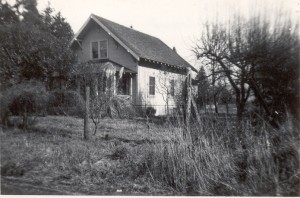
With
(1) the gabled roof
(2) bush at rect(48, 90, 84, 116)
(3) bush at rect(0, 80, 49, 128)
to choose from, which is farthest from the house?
(3) bush at rect(0, 80, 49, 128)

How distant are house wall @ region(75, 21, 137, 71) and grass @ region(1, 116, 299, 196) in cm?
1334

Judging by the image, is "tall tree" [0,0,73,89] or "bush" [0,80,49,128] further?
"tall tree" [0,0,73,89]

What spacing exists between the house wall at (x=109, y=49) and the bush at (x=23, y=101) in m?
10.7

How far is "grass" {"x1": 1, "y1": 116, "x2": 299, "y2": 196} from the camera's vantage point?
458 cm

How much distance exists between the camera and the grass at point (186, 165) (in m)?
4.58

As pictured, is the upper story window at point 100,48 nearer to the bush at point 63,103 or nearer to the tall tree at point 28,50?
the tall tree at point 28,50

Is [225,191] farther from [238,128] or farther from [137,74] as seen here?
[137,74]

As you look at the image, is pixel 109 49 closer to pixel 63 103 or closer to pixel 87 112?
pixel 63 103

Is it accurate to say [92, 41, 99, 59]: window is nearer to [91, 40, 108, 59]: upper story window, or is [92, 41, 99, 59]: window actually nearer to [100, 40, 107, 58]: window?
[91, 40, 108, 59]: upper story window

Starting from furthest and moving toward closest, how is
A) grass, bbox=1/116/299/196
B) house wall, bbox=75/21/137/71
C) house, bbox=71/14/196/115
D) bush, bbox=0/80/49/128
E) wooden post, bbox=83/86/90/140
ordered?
house wall, bbox=75/21/137/71, house, bbox=71/14/196/115, bush, bbox=0/80/49/128, wooden post, bbox=83/86/90/140, grass, bbox=1/116/299/196

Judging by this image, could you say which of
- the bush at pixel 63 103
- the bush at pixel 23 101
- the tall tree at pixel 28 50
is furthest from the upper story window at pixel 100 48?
the bush at pixel 23 101

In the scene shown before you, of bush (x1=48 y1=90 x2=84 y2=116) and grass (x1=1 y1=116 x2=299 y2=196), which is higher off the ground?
bush (x1=48 y1=90 x2=84 y2=116)

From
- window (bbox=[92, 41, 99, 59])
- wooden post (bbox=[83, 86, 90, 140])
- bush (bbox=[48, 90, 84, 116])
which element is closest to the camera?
wooden post (bbox=[83, 86, 90, 140])

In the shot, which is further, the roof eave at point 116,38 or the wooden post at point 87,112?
the roof eave at point 116,38
